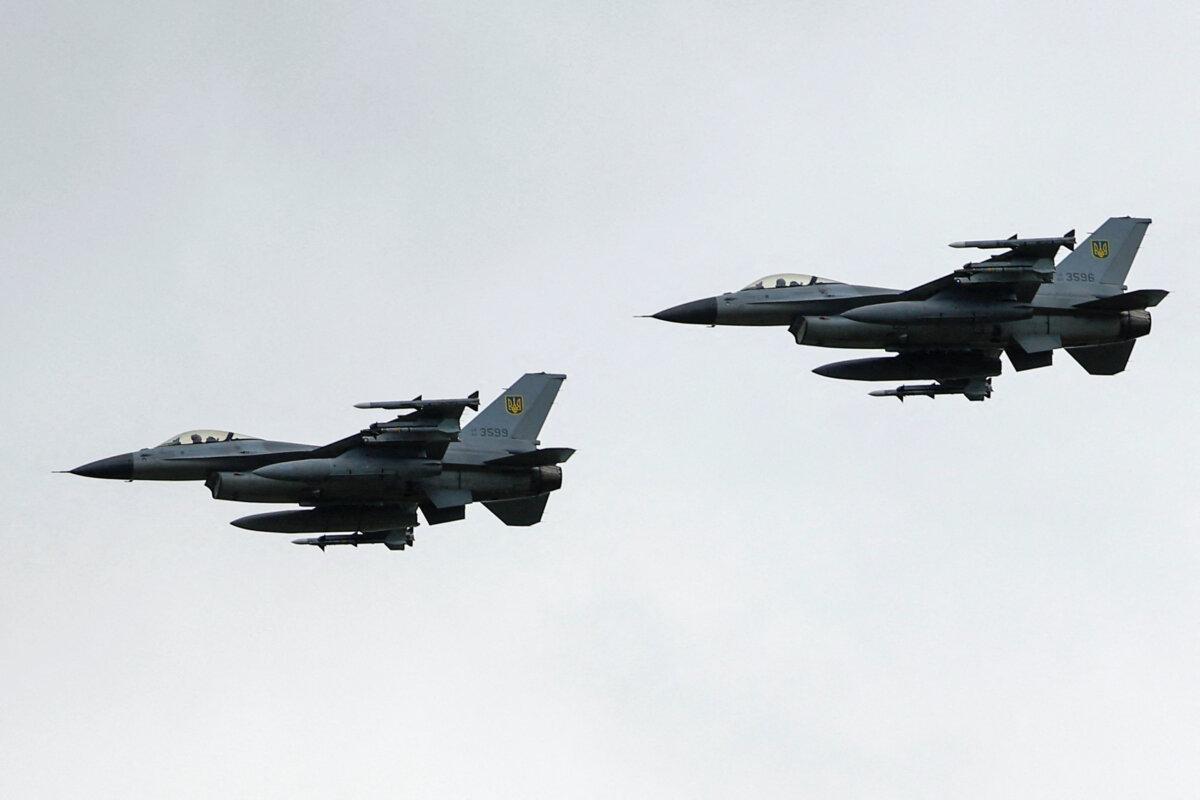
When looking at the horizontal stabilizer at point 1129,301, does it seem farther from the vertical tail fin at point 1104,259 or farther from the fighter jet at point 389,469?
the fighter jet at point 389,469

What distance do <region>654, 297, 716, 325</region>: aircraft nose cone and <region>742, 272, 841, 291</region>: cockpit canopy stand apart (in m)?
1.26

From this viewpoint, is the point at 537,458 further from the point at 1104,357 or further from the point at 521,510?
the point at 1104,357

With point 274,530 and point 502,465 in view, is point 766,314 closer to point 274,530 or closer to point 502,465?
point 502,465

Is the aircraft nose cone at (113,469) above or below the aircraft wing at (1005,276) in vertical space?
below

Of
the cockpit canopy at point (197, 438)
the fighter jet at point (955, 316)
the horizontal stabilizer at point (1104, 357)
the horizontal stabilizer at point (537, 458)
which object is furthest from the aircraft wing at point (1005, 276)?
the cockpit canopy at point (197, 438)

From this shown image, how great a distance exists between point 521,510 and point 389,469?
20.0 feet

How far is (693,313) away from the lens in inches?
2697

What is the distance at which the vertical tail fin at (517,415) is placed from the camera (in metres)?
70.3

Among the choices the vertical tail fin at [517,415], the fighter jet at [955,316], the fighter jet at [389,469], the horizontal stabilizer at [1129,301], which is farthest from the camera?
the vertical tail fin at [517,415]

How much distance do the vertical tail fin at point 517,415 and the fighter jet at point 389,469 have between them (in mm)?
29

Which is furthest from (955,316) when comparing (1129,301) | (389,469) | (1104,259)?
(389,469)

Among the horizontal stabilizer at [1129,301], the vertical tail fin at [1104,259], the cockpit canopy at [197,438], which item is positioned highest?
the vertical tail fin at [1104,259]

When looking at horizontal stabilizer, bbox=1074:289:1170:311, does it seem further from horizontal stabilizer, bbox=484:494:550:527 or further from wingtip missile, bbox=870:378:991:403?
horizontal stabilizer, bbox=484:494:550:527

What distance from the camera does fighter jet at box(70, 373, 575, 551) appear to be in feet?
214
